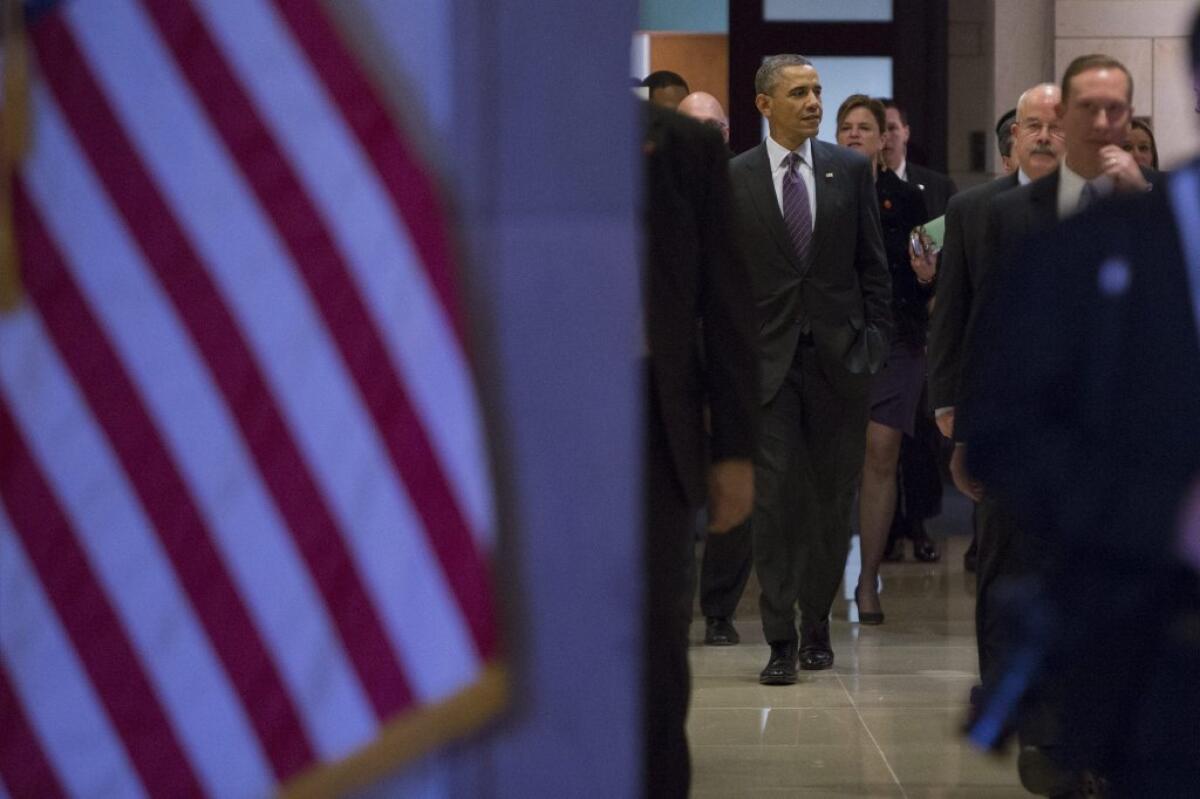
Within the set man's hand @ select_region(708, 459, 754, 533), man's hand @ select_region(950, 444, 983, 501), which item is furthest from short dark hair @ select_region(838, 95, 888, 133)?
man's hand @ select_region(708, 459, 754, 533)

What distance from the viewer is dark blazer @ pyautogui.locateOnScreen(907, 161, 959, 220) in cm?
1119

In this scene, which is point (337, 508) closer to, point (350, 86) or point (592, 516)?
point (592, 516)

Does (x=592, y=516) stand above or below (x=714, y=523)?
above

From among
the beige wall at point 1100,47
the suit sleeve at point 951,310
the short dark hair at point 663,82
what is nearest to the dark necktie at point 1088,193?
the suit sleeve at point 951,310

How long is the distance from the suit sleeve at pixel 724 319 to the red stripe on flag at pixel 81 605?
1.74 meters

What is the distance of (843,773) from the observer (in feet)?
21.2

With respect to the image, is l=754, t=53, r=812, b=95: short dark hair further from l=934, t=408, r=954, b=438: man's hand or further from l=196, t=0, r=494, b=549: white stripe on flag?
l=196, t=0, r=494, b=549: white stripe on flag

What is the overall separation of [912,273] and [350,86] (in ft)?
23.0

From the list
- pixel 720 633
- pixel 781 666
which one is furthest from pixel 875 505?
pixel 781 666

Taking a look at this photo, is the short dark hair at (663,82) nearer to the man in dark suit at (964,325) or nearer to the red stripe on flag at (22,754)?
the man in dark suit at (964,325)

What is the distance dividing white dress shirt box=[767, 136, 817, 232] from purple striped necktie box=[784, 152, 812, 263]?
0.01m

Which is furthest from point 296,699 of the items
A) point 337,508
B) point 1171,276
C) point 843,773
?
point 843,773

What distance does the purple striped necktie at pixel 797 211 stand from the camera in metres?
8.25

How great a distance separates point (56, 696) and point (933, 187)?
336 inches
